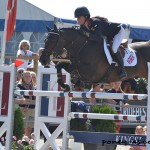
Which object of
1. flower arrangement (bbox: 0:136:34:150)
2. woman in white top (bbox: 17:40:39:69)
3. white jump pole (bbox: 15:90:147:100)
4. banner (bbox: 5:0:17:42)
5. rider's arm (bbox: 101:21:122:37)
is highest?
banner (bbox: 5:0:17:42)

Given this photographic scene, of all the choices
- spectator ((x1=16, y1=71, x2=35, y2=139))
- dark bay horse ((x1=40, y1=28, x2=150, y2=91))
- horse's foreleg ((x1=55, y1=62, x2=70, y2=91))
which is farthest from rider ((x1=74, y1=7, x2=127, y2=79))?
spectator ((x1=16, y1=71, x2=35, y2=139))

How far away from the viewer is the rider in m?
9.01

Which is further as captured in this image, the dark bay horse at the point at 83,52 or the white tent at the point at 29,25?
the white tent at the point at 29,25

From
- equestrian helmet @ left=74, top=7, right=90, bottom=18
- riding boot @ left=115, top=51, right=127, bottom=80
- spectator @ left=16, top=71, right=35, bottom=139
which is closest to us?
spectator @ left=16, top=71, right=35, bottom=139

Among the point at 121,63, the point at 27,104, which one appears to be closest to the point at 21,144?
the point at 27,104

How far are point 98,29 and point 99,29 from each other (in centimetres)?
2

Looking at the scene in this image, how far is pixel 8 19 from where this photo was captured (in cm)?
1226

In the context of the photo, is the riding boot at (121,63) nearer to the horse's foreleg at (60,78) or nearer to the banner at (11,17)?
the horse's foreleg at (60,78)

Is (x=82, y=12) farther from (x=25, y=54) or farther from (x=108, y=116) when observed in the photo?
(x=25, y=54)

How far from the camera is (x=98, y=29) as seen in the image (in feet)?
29.7

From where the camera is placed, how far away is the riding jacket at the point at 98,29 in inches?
356

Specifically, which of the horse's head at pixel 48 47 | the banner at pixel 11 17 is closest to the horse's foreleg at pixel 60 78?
the horse's head at pixel 48 47

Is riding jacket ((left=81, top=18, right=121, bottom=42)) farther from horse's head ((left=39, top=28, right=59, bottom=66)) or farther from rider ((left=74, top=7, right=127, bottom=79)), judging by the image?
horse's head ((left=39, top=28, right=59, bottom=66))

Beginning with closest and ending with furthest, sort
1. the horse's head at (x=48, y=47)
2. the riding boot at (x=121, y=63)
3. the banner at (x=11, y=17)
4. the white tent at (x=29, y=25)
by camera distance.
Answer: the horse's head at (x=48, y=47), the riding boot at (x=121, y=63), the banner at (x=11, y=17), the white tent at (x=29, y=25)
